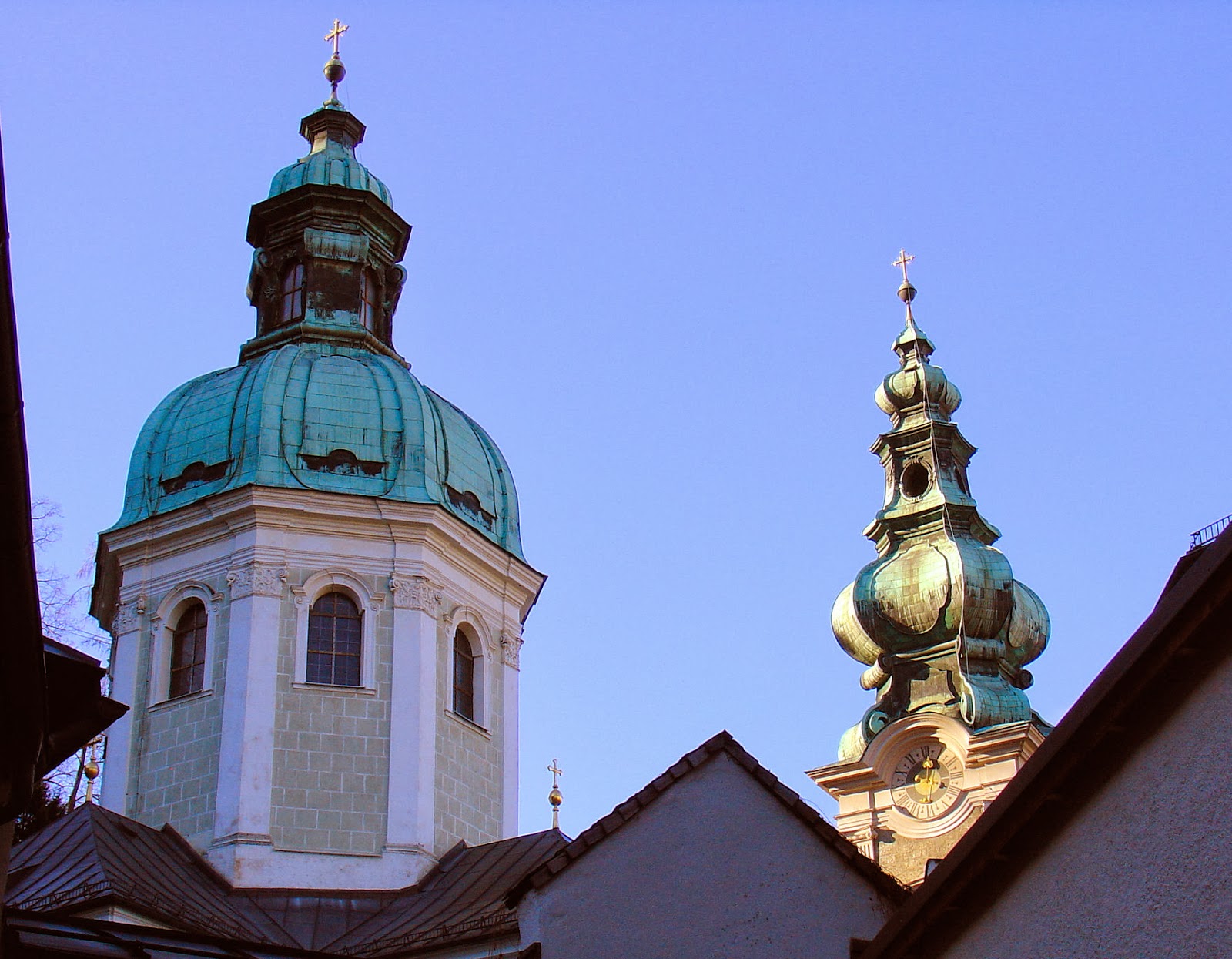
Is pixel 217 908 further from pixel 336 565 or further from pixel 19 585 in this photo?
pixel 19 585

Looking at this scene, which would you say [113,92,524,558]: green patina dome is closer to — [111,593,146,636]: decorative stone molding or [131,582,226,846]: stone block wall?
[111,593,146,636]: decorative stone molding

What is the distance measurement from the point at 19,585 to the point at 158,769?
1636 cm

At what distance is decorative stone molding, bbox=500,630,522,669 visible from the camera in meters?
25.9

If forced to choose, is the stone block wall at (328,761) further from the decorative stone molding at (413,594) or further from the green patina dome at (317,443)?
the green patina dome at (317,443)

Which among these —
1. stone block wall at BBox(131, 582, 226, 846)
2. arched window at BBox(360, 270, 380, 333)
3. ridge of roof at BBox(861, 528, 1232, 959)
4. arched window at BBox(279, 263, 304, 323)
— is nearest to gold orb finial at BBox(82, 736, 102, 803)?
stone block wall at BBox(131, 582, 226, 846)

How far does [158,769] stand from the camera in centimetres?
2375

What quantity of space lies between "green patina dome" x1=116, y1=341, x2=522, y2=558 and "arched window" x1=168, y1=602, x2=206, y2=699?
151cm

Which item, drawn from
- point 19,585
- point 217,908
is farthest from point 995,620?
point 19,585

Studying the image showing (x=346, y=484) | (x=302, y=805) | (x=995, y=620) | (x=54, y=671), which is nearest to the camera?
(x=54, y=671)

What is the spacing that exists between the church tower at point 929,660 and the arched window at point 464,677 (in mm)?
13342

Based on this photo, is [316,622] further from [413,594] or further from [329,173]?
[329,173]

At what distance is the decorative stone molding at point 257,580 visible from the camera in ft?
79.2

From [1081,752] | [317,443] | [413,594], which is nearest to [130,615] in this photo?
[317,443]

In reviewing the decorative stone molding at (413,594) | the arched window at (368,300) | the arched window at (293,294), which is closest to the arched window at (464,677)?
the decorative stone molding at (413,594)
